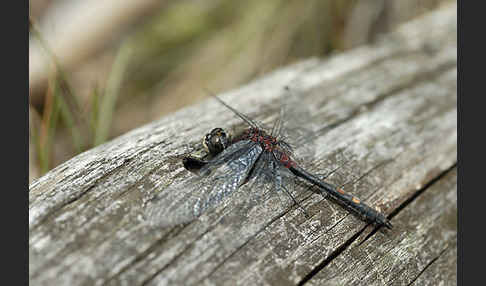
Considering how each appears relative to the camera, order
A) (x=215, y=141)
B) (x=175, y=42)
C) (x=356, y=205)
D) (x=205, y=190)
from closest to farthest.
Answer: (x=205, y=190) < (x=356, y=205) < (x=215, y=141) < (x=175, y=42)

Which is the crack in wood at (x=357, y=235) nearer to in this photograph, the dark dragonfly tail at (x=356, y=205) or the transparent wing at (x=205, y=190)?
the dark dragonfly tail at (x=356, y=205)

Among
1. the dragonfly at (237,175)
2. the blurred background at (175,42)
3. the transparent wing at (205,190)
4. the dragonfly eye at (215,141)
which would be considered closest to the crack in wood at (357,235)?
the dragonfly at (237,175)

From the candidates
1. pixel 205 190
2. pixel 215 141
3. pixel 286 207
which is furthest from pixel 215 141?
pixel 286 207

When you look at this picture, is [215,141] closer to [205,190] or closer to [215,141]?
[215,141]

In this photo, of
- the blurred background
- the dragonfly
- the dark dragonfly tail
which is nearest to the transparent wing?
the dragonfly

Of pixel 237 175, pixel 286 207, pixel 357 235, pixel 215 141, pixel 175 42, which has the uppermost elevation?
pixel 175 42

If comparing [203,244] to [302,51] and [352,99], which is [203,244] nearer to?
[352,99]

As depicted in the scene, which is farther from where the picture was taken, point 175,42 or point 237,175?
point 175,42
